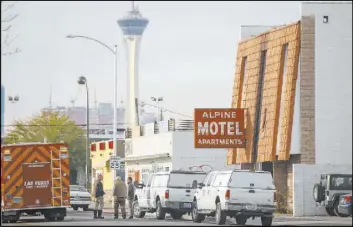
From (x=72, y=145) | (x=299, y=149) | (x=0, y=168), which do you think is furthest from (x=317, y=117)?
(x=72, y=145)

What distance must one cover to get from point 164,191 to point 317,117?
756 cm

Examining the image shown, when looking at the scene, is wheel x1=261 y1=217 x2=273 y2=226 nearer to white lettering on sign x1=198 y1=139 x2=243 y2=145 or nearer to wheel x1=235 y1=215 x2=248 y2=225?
wheel x1=235 y1=215 x2=248 y2=225

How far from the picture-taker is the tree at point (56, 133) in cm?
11494

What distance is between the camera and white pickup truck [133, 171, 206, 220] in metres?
46.2

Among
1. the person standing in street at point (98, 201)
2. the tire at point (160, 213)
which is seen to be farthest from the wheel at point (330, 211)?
the person standing in street at point (98, 201)

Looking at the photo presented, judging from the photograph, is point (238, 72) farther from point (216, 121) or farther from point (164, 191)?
point (164, 191)

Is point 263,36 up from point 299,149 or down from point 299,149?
up

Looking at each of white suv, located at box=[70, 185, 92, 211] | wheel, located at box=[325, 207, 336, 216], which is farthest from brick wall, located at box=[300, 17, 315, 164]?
white suv, located at box=[70, 185, 92, 211]

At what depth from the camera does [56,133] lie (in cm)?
11656

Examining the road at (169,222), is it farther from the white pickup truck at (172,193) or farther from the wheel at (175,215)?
the white pickup truck at (172,193)

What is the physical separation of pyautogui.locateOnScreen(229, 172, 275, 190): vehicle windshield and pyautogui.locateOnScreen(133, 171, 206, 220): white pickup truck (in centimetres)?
464

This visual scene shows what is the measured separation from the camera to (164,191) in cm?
4634

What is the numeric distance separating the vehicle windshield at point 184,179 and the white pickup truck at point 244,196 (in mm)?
5318

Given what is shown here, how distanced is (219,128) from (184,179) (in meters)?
10.1
